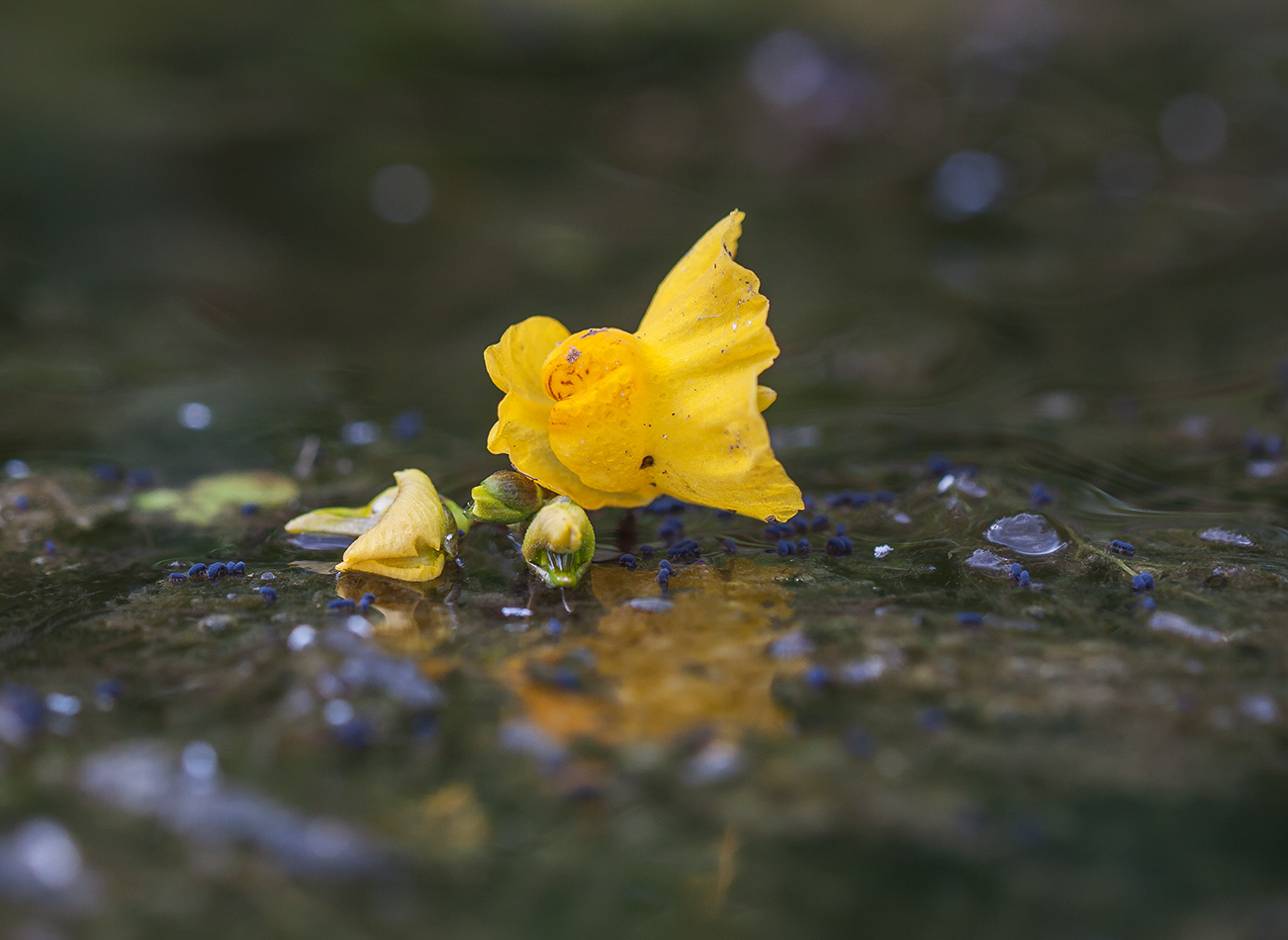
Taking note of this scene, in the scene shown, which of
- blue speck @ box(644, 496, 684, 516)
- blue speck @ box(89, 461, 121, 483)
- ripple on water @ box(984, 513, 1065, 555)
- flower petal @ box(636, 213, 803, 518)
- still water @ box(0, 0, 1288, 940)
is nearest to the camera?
still water @ box(0, 0, 1288, 940)

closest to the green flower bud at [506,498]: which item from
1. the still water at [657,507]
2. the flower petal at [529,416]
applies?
the flower petal at [529,416]

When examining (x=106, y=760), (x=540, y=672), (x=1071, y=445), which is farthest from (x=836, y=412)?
(x=106, y=760)

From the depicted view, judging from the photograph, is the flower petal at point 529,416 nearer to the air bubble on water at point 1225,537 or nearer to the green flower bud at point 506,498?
the green flower bud at point 506,498

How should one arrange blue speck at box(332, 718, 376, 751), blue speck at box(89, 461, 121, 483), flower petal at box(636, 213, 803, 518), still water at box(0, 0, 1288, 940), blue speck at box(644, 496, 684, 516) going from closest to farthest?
1. still water at box(0, 0, 1288, 940)
2. blue speck at box(332, 718, 376, 751)
3. flower petal at box(636, 213, 803, 518)
4. blue speck at box(644, 496, 684, 516)
5. blue speck at box(89, 461, 121, 483)

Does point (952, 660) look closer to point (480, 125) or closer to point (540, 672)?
point (540, 672)

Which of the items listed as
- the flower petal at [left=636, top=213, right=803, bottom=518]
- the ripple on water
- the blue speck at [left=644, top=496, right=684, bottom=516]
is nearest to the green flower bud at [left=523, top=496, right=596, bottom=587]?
the flower petal at [left=636, top=213, right=803, bottom=518]

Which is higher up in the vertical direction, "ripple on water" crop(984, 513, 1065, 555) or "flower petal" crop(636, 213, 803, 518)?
"flower petal" crop(636, 213, 803, 518)

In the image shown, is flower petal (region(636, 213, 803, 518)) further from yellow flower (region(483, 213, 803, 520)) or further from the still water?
the still water
